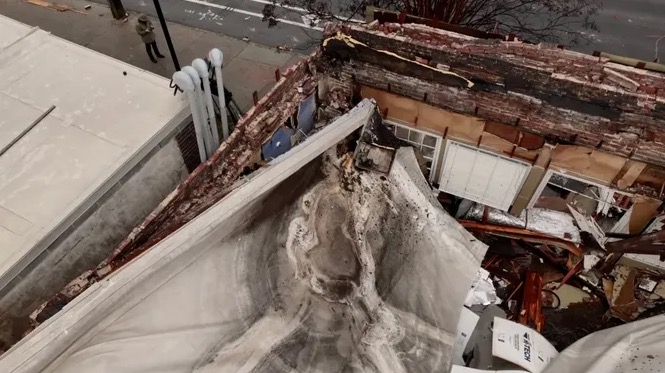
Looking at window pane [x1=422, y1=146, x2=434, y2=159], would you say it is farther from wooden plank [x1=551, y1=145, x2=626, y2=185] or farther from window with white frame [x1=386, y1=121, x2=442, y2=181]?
wooden plank [x1=551, y1=145, x2=626, y2=185]

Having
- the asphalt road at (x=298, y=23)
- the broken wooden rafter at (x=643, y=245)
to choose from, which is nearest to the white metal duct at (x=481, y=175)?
the broken wooden rafter at (x=643, y=245)

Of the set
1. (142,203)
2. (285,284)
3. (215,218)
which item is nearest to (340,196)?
(285,284)

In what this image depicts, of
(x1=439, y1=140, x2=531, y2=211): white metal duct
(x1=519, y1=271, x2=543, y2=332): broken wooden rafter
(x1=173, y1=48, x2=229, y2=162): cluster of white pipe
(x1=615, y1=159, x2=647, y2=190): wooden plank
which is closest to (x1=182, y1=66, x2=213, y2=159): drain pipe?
(x1=173, y1=48, x2=229, y2=162): cluster of white pipe

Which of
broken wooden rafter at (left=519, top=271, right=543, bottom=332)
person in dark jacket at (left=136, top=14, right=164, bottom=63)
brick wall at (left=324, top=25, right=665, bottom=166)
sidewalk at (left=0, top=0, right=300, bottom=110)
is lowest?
broken wooden rafter at (left=519, top=271, right=543, bottom=332)

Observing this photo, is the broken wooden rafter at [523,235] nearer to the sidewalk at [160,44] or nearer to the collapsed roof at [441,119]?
the collapsed roof at [441,119]

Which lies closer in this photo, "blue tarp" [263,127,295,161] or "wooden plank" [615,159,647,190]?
"wooden plank" [615,159,647,190]

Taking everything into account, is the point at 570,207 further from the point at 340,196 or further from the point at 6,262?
the point at 6,262

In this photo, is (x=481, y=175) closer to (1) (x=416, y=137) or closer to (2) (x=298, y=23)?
(1) (x=416, y=137)
